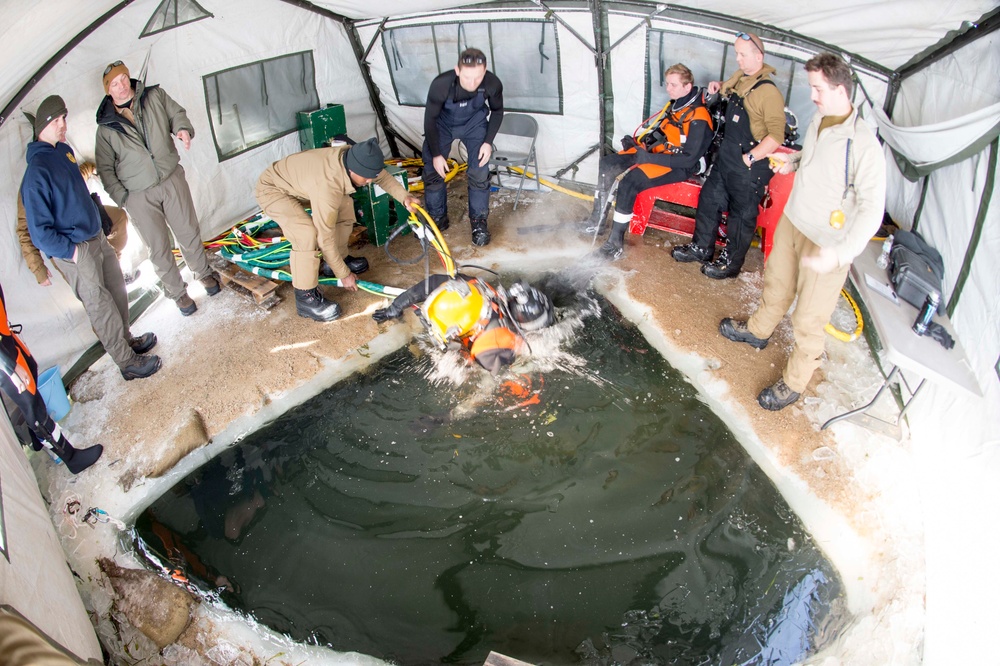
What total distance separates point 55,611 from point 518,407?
285 cm

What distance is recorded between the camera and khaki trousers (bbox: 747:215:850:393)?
3688 millimetres

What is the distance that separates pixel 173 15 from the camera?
16.8 ft

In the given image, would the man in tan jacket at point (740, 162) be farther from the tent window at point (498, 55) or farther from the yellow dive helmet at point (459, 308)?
the yellow dive helmet at point (459, 308)

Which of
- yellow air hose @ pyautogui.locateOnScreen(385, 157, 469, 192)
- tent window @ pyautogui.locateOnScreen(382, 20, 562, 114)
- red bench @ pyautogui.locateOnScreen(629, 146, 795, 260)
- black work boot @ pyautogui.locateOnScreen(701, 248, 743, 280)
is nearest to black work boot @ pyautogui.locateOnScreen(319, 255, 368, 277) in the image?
yellow air hose @ pyautogui.locateOnScreen(385, 157, 469, 192)

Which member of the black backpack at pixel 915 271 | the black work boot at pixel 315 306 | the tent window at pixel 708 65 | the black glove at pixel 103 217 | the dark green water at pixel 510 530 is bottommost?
the dark green water at pixel 510 530

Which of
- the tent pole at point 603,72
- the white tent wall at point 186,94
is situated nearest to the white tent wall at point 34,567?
A: the white tent wall at point 186,94

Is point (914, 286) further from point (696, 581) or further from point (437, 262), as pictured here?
point (437, 262)

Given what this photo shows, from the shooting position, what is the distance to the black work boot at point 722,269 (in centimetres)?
527

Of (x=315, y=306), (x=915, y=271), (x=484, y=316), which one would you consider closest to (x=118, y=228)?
(x=315, y=306)

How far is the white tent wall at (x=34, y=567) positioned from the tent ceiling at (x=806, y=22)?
2.31m

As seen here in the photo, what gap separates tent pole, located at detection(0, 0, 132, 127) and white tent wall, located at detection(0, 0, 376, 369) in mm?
39

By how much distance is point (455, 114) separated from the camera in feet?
18.1

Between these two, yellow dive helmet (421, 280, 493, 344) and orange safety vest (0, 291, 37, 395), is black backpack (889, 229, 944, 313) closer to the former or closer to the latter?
yellow dive helmet (421, 280, 493, 344)

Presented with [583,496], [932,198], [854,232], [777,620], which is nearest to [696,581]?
[777,620]
